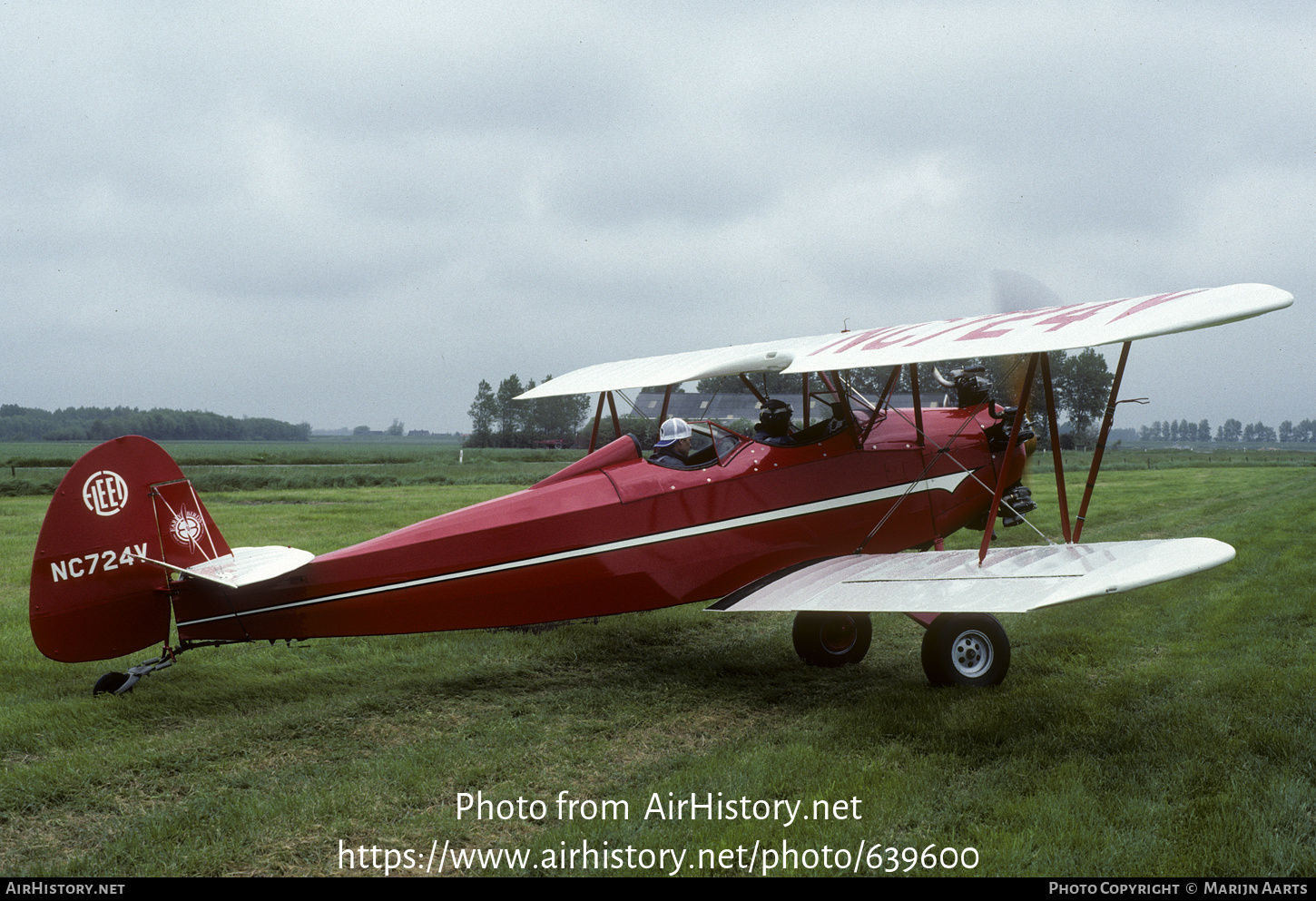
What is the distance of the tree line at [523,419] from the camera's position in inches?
2438

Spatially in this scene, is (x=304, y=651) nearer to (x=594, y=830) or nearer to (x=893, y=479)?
(x=594, y=830)

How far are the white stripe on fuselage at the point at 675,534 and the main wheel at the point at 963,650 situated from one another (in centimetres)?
132

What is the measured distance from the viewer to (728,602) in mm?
6125

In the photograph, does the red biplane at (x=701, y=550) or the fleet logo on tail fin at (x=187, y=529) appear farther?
the fleet logo on tail fin at (x=187, y=529)

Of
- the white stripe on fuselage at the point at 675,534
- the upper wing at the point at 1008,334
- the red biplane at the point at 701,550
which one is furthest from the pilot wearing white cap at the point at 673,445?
the white stripe on fuselage at the point at 675,534

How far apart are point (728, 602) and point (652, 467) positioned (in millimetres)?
1133

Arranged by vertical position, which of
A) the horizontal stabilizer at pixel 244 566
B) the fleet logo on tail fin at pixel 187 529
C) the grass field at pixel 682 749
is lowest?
the grass field at pixel 682 749

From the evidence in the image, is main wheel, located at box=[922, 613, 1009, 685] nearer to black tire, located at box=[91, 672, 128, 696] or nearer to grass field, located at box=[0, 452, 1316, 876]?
grass field, located at box=[0, 452, 1316, 876]

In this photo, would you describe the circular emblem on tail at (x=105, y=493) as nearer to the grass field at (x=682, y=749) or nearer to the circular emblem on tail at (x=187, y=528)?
the circular emblem on tail at (x=187, y=528)

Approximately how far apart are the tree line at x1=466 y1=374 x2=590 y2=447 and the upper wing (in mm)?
46882

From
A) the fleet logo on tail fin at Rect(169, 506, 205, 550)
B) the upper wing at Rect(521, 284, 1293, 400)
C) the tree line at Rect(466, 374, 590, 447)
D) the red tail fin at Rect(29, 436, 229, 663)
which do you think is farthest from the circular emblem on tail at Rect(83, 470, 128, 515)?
the tree line at Rect(466, 374, 590, 447)

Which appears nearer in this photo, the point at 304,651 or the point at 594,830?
the point at 594,830

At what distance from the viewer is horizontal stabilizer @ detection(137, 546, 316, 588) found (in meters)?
5.28
